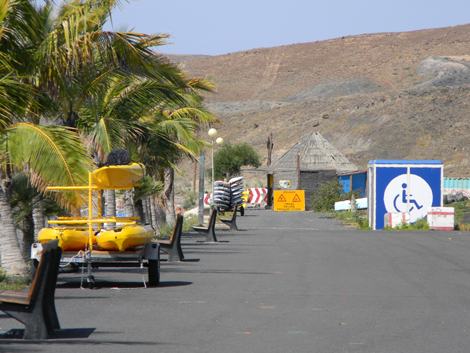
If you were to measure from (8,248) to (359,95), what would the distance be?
3586 inches

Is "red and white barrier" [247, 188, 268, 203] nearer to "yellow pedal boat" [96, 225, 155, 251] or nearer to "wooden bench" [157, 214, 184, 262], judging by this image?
"wooden bench" [157, 214, 184, 262]

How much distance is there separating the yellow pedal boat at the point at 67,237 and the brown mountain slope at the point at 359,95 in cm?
5709

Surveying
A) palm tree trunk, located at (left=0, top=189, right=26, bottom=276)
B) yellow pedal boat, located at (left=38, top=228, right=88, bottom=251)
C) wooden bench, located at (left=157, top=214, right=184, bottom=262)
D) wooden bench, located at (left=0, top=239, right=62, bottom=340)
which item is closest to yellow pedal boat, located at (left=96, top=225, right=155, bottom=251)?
yellow pedal boat, located at (left=38, top=228, right=88, bottom=251)

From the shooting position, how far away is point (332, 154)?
47406 mm

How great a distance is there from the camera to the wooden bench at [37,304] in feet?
17.9

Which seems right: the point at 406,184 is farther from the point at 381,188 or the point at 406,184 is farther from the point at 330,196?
the point at 330,196

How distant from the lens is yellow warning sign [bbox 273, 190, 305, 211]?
4281 centimetres

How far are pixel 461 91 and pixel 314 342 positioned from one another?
85225 mm

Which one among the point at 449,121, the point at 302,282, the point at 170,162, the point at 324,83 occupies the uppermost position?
the point at 324,83

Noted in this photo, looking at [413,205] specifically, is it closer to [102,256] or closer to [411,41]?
[102,256]

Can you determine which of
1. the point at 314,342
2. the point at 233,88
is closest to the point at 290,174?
the point at 314,342

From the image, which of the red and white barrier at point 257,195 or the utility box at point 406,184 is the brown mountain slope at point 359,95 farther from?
the utility box at point 406,184

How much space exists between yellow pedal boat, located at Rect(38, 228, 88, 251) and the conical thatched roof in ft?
120

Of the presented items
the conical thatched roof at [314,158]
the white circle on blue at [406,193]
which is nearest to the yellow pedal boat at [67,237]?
the white circle on blue at [406,193]
